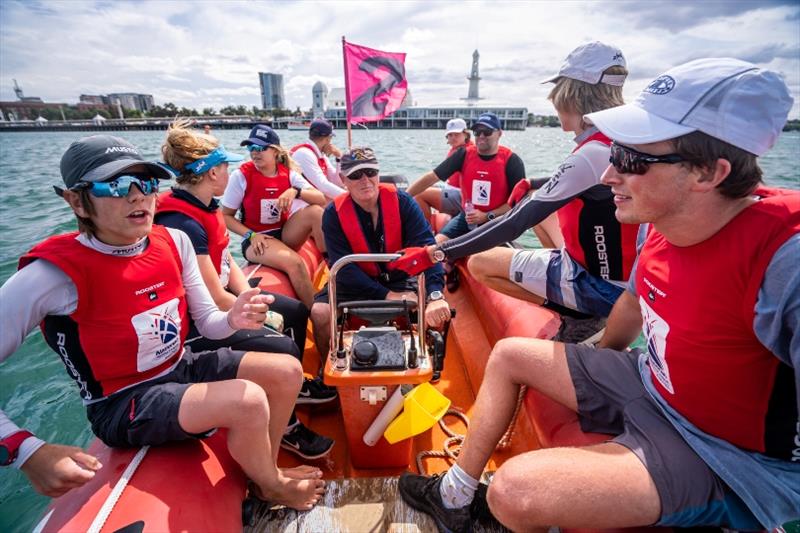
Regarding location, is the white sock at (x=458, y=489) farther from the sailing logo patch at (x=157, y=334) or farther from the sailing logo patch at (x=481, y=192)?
the sailing logo patch at (x=481, y=192)

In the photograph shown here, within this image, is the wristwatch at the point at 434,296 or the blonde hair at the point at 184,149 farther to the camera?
the wristwatch at the point at 434,296

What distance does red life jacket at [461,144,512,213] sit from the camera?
15.6ft

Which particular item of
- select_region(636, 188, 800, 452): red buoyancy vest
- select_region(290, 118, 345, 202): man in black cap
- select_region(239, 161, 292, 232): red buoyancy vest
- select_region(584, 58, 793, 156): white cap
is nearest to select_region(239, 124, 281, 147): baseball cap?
select_region(239, 161, 292, 232): red buoyancy vest

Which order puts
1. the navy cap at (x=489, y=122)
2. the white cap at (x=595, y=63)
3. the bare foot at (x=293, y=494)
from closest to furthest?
1. the bare foot at (x=293, y=494)
2. the white cap at (x=595, y=63)
3. the navy cap at (x=489, y=122)

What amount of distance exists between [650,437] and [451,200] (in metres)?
4.84

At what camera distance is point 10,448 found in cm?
123

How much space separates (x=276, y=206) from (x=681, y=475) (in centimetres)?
376

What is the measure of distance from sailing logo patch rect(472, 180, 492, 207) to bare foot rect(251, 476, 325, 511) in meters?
3.80

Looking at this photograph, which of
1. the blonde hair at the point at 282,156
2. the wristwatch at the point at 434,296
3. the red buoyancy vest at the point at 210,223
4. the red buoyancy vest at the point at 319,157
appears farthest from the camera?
the red buoyancy vest at the point at 319,157

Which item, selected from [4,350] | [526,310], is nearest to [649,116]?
[526,310]

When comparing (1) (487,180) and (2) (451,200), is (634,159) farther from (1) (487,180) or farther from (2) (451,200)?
(2) (451,200)

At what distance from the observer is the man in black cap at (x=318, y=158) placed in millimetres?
4820

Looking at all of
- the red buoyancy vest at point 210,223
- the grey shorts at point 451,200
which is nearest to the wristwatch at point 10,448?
the red buoyancy vest at point 210,223

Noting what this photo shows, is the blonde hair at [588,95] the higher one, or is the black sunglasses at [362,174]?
the blonde hair at [588,95]
